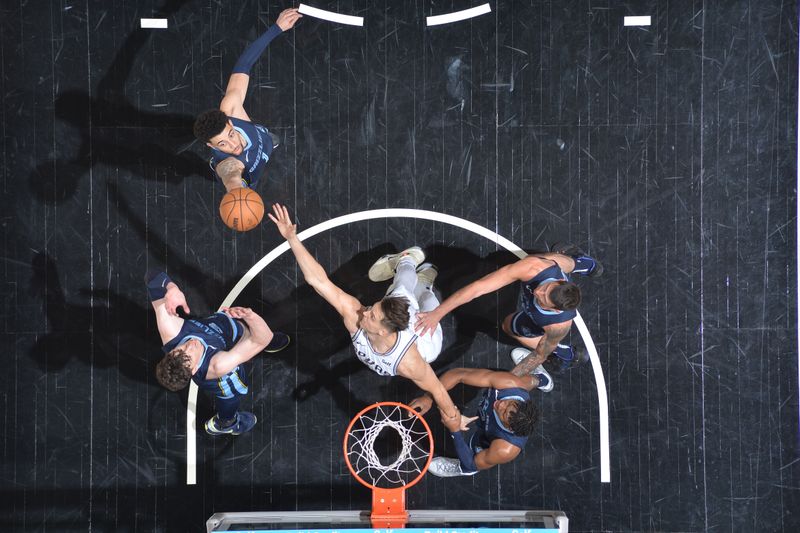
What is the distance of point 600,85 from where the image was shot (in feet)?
23.4

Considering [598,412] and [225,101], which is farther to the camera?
[598,412]

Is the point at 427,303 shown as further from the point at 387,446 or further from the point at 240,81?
the point at 240,81

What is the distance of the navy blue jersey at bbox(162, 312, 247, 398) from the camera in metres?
5.85

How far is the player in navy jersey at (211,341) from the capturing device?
5.66 metres

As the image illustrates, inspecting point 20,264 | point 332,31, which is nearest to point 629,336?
point 332,31

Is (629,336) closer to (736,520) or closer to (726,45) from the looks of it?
(736,520)

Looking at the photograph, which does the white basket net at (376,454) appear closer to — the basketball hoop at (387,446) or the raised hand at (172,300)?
the basketball hoop at (387,446)

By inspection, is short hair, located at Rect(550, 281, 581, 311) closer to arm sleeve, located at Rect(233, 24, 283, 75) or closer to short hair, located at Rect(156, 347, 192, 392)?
short hair, located at Rect(156, 347, 192, 392)

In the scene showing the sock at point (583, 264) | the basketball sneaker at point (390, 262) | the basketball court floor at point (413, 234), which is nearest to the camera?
the sock at point (583, 264)

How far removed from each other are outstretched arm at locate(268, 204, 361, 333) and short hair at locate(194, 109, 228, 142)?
0.94 meters

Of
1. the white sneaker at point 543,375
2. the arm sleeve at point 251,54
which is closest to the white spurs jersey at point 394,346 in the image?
the white sneaker at point 543,375

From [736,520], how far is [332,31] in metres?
7.64

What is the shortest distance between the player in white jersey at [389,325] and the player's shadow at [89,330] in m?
2.70

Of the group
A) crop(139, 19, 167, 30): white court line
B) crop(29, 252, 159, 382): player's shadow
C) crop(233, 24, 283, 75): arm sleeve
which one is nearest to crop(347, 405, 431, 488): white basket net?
crop(29, 252, 159, 382): player's shadow
